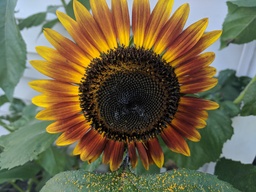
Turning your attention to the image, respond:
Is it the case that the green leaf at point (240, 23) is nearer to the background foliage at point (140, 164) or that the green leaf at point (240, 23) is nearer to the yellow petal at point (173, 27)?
the background foliage at point (140, 164)

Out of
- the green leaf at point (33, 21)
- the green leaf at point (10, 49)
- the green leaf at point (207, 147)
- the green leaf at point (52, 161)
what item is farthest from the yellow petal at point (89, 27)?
the green leaf at point (33, 21)

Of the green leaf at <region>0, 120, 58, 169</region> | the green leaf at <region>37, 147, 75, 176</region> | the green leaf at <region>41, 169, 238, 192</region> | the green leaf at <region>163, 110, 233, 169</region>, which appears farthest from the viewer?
the green leaf at <region>37, 147, 75, 176</region>

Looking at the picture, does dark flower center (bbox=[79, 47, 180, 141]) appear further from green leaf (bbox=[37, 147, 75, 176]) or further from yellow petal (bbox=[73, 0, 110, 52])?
green leaf (bbox=[37, 147, 75, 176])

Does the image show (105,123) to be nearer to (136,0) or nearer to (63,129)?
(63,129)

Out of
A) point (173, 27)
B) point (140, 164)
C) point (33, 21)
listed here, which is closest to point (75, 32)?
point (173, 27)

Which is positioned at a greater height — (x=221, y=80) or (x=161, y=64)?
(x=161, y=64)

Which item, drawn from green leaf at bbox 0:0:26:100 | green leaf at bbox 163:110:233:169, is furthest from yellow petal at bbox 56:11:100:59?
green leaf at bbox 163:110:233:169

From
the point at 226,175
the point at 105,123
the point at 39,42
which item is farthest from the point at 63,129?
the point at 39,42

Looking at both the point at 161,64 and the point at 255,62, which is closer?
the point at 161,64
